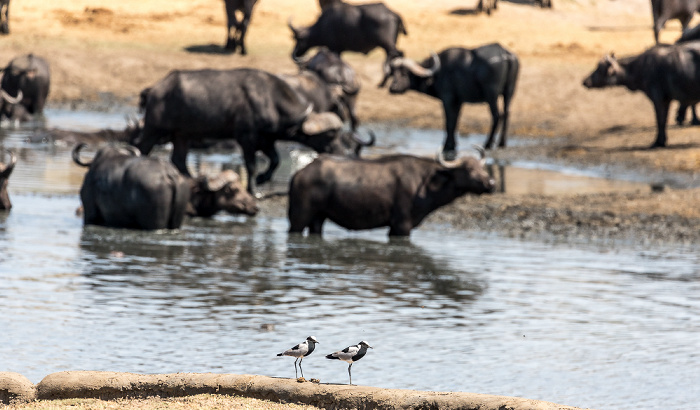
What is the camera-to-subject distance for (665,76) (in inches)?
847

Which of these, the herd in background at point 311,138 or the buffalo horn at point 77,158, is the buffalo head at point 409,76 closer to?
the herd in background at point 311,138

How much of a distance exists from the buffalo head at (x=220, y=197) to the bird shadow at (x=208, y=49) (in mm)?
19731

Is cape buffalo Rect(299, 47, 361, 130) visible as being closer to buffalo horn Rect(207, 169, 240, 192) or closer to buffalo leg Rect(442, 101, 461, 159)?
buffalo leg Rect(442, 101, 461, 159)

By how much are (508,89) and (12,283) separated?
1491cm

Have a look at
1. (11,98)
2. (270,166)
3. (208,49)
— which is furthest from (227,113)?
(208,49)

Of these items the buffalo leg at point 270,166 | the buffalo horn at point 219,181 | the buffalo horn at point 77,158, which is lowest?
the buffalo leg at point 270,166

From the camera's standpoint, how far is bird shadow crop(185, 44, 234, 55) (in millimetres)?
33219

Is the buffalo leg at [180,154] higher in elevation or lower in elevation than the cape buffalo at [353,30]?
lower

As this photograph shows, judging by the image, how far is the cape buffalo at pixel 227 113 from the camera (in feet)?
50.6

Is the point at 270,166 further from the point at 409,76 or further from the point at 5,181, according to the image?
the point at 409,76

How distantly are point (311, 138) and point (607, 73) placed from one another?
887cm

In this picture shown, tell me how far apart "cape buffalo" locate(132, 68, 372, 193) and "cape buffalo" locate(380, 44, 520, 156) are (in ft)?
21.5

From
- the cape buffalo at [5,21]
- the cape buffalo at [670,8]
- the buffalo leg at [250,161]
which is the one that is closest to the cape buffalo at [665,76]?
the buffalo leg at [250,161]

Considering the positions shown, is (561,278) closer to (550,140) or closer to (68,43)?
(550,140)
